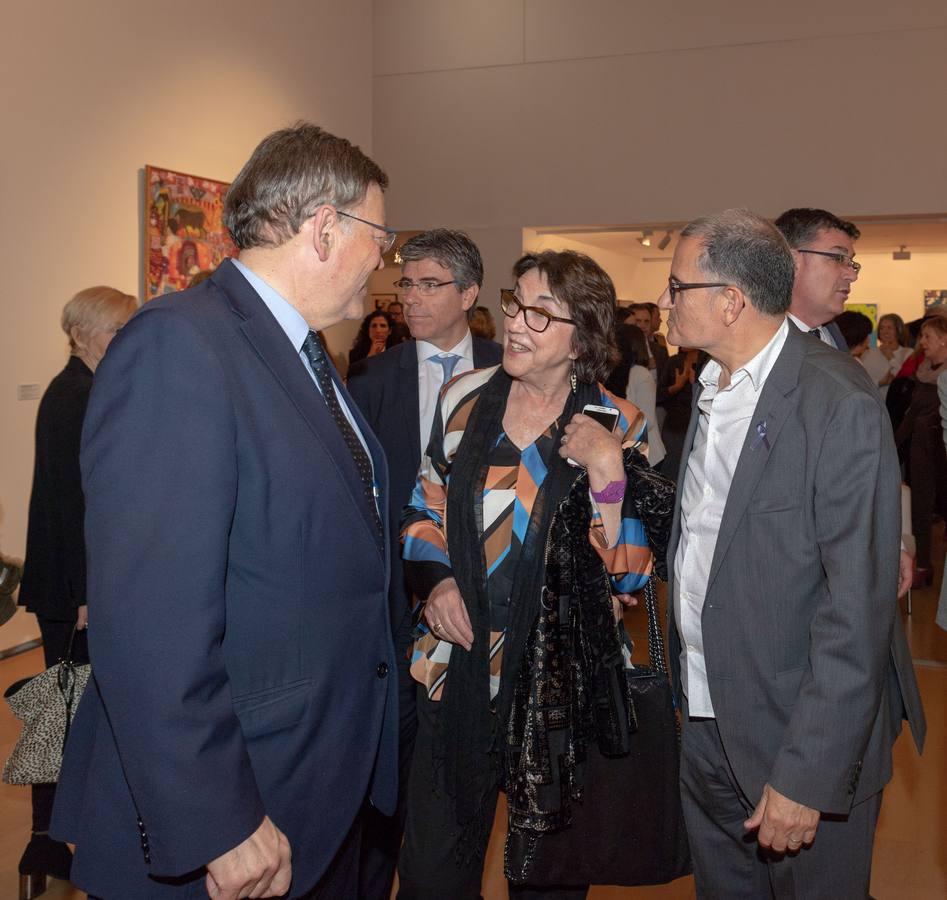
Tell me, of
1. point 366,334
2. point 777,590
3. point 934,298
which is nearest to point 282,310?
point 777,590

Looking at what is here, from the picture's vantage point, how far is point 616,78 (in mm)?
10375

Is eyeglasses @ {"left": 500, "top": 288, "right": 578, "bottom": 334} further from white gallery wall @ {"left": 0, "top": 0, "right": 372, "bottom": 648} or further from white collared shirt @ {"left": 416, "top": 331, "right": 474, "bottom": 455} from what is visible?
white gallery wall @ {"left": 0, "top": 0, "right": 372, "bottom": 648}

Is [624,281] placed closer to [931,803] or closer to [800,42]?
[800,42]

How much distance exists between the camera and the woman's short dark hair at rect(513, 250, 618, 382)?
8.18 feet

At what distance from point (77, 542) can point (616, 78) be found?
889 centimetres

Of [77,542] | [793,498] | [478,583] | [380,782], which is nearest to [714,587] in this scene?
[793,498]

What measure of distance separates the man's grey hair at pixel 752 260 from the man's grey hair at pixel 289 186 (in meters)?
0.81


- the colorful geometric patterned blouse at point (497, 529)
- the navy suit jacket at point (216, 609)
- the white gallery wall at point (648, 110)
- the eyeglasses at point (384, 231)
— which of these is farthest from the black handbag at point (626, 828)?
the white gallery wall at point (648, 110)

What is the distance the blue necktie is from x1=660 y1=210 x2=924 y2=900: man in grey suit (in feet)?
4.44

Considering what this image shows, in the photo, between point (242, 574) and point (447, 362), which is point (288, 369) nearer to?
point (242, 574)

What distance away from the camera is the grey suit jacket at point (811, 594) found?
181cm

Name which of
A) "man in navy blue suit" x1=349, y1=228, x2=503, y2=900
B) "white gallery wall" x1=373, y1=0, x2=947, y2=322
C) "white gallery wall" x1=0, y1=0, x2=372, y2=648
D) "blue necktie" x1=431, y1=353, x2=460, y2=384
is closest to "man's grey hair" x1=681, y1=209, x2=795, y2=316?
"man in navy blue suit" x1=349, y1=228, x2=503, y2=900

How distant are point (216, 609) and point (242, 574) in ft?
0.39

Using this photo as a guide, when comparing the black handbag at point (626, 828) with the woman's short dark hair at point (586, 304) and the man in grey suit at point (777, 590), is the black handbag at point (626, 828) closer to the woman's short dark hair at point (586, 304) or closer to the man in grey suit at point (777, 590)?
the man in grey suit at point (777, 590)
